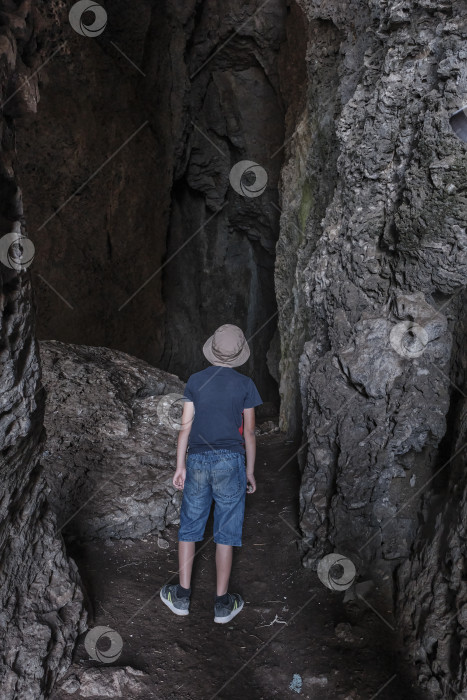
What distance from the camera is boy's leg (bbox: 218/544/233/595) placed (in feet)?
9.71

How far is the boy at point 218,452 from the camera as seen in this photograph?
2896 mm

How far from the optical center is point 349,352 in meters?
3.38

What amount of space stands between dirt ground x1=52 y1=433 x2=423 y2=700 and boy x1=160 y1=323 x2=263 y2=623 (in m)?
0.17

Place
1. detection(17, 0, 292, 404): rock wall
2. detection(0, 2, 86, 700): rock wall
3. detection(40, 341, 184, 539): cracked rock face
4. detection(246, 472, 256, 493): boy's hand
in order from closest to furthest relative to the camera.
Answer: detection(0, 2, 86, 700): rock wall
detection(246, 472, 256, 493): boy's hand
detection(40, 341, 184, 539): cracked rock face
detection(17, 0, 292, 404): rock wall

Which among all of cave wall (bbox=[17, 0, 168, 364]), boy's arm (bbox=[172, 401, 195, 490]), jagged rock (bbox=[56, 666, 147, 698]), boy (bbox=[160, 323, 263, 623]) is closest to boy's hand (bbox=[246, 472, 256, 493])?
boy (bbox=[160, 323, 263, 623])

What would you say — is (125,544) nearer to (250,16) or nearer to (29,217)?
(29,217)

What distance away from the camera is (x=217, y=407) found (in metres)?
2.89

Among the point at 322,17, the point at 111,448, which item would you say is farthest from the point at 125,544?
the point at 322,17

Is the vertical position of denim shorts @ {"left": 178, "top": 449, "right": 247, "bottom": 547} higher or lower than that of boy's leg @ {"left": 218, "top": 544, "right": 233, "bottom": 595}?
higher

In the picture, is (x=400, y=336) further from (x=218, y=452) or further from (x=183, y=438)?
(x=183, y=438)

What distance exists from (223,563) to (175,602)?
357 mm

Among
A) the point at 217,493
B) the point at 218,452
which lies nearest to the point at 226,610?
the point at 217,493

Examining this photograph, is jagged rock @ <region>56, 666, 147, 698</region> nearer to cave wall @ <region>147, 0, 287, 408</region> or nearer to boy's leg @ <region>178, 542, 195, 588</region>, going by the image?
boy's leg @ <region>178, 542, 195, 588</region>

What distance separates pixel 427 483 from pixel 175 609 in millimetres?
1529
